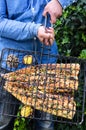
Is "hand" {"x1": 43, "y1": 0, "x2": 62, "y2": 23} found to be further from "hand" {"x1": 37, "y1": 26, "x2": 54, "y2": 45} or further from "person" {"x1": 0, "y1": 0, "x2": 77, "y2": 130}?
"hand" {"x1": 37, "y1": 26, "x2": 54, "y2": 45}

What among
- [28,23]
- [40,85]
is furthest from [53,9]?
[40,85]

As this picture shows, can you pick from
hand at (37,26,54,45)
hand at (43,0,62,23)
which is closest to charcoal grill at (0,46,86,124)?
hand at (37,26,54,45)

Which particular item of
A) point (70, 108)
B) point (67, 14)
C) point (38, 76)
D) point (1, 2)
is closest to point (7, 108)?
point (38, 76)

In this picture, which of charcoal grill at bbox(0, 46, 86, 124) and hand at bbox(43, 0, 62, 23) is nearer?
charcoal grill at bbox(0, 46, 86, 124)

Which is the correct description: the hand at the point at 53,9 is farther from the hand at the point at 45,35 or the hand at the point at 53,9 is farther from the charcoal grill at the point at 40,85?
the charcoal grill at the point at 40,85

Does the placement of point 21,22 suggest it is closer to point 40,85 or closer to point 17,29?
point 17,29

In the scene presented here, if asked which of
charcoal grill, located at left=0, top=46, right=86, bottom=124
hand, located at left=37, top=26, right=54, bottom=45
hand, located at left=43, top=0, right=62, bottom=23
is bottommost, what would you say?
charcoal grill, located at left=0, top=46, right=86, bottom=124
